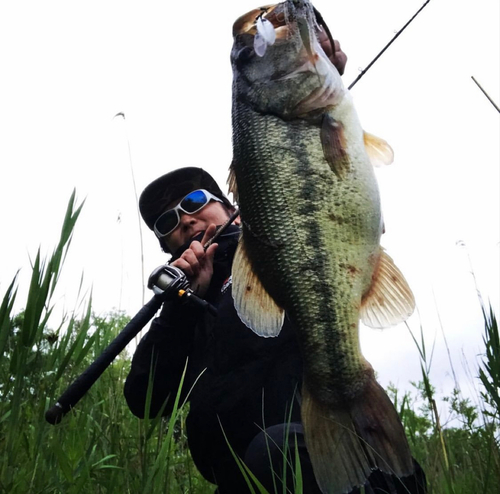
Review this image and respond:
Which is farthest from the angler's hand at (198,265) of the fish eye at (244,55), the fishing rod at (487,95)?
the fishing rod at (487,95)

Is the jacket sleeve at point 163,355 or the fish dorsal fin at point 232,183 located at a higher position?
the fish dorsal fin at point 232,183

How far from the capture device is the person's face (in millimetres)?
3377

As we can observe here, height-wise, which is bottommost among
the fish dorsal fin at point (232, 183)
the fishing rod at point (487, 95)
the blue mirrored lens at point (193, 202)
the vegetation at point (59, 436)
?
the vegetation at point (59, 436)

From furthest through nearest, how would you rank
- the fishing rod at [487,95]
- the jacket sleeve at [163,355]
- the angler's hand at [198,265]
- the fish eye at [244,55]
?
the jacket sleeve at [163,355]
the angler's hand at [198,265]
the fishing rod at [487,95]
the fish eye at [244,55]

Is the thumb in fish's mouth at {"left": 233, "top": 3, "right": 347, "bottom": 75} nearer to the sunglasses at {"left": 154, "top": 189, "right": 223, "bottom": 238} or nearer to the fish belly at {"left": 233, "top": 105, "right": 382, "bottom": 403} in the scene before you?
the fish belly at {"left": 233, "top": 105, "right": 382, "bottom": 403}

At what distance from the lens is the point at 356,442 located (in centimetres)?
174

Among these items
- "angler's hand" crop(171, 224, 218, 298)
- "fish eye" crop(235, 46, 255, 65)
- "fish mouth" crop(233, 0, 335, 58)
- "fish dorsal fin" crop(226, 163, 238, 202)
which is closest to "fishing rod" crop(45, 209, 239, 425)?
"angler's hand" crop(171, 224, 218, 298)

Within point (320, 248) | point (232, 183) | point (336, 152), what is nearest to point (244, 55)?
point (232, 183)

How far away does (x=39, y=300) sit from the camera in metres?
1.75

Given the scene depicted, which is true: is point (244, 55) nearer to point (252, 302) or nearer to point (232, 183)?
point (232, 183)

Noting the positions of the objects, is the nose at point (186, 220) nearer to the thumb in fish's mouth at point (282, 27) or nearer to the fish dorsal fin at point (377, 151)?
the thumb in fish's mouth at point (282, 27)

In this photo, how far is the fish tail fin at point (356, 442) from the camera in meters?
1.67

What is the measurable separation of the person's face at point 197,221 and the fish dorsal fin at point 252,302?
139 cm

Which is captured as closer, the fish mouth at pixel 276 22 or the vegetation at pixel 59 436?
the vegetation at pixel 59 436
